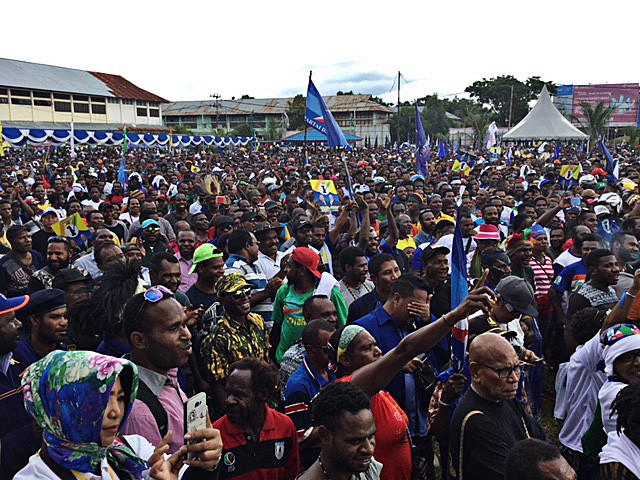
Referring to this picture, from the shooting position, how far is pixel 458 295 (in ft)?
11.4

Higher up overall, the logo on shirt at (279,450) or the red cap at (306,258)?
the red cap at (306,258)

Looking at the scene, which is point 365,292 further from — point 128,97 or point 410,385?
point 128,97

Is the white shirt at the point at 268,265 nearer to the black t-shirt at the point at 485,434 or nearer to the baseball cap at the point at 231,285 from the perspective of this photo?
the baseball cap at the point at 231,285

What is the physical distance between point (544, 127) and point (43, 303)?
30.2 metres

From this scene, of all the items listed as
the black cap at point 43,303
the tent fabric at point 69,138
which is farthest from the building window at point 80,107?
the black cap at point 43,303

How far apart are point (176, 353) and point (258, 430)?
523 mm

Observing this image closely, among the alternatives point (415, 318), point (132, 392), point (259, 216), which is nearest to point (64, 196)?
point (259, 216)

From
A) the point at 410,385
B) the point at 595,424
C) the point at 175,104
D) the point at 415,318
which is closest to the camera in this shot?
the point at 595,424

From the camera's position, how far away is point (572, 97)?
219 ft

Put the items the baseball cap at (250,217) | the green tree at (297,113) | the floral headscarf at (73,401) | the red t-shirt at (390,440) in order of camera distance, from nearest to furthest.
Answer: the floral headscarf at (73,401) < the red t-shirt at (390,440) < the baseball cap at (250,217) < the green tree at (297,113)

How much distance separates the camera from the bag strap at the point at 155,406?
2.48m

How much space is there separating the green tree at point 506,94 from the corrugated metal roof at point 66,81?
135 ft

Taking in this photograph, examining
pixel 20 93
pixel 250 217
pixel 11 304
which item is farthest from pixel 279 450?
pixel 20 93

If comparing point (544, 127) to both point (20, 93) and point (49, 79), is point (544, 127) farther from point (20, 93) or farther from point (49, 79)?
point (49, 79)
